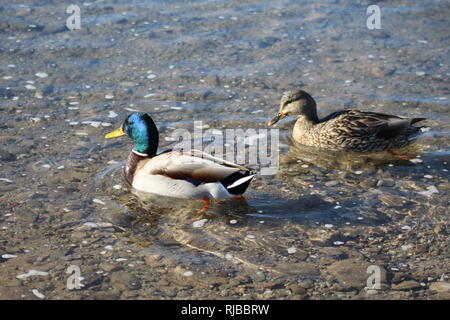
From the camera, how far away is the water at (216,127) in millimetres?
7039

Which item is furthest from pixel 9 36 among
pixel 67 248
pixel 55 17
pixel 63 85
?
pixel 67 248

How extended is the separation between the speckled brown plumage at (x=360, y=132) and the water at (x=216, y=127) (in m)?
0.18

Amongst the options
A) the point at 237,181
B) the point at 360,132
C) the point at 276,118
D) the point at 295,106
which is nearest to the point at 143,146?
the point at 237,181

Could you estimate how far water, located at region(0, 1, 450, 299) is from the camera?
704cm

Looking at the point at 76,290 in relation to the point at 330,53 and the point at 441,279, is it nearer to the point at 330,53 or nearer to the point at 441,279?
the point at 441,279

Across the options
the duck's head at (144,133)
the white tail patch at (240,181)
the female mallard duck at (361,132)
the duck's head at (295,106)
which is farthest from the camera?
the duck's head at (295,106)

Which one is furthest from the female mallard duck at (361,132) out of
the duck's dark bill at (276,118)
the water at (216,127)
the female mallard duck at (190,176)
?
the female mallard duck at (190,176)

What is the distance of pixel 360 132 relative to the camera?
9.52 m

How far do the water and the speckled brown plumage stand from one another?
0.18 m

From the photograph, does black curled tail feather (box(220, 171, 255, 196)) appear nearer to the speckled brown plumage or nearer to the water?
the water

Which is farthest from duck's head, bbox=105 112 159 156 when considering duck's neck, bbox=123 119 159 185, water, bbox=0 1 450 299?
water, bbox=0 1 450 299

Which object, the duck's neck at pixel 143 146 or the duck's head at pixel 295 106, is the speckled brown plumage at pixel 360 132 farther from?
the duck's neck at pixel 143 146

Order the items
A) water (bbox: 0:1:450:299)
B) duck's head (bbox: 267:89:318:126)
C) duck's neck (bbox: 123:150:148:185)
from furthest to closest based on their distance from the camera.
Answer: duck's head (bbox: 267:89:318:126), duck's neck (bbox: 123:150:148:185), water (bbox: 0:1:450:299)
